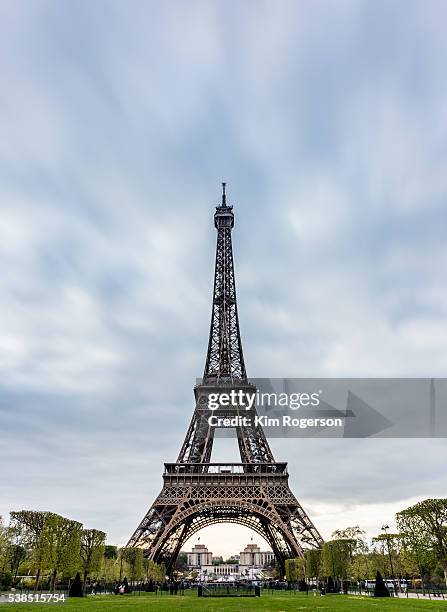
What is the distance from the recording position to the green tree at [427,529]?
131 ft

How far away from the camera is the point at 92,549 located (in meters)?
47.8

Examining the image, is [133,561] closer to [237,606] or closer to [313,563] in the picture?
[313,563]

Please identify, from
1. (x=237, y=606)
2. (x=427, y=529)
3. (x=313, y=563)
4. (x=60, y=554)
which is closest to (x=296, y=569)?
(x=313, y=563)

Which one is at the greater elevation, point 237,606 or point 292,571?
point 237,606

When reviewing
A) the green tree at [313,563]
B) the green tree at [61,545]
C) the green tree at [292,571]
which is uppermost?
the green tree at [61,545]

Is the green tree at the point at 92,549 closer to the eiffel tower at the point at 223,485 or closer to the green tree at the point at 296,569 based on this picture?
the eiffel tower at the point at 223,485

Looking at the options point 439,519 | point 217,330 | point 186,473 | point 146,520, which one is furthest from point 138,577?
point 217,330

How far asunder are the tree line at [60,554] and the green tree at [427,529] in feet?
74.3

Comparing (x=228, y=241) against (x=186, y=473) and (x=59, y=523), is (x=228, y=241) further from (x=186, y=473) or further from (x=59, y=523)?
(x=59, y=523)

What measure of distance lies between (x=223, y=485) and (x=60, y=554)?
20269 mm

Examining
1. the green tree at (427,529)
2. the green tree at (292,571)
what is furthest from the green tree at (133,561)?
the green tree at (427,529)

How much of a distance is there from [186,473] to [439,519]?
85.6ft

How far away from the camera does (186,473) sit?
186 ft

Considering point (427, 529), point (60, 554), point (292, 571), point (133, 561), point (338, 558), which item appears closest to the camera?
point (60, 554)
